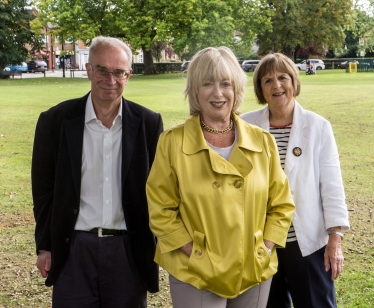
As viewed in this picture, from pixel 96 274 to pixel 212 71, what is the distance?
1.32 metres

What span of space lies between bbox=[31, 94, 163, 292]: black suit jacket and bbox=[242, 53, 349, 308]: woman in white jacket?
76 cm

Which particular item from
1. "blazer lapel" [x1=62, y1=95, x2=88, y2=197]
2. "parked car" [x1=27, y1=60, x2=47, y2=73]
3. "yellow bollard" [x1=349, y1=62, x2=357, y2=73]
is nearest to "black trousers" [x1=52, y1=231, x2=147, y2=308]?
"blazer lapel" [x1=62, y1=95, x2=88, y2=197]

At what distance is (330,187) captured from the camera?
11.2 ft

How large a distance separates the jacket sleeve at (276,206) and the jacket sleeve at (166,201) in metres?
0.43

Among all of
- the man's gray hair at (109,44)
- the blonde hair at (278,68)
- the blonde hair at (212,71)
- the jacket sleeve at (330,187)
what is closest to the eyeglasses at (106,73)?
the man's gray hair at (109,44)

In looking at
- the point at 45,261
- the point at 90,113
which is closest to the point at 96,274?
the point at 45,261

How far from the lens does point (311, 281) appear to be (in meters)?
3.46

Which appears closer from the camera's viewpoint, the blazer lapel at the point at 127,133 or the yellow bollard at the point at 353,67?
the blazer lapel at the point at 127,133

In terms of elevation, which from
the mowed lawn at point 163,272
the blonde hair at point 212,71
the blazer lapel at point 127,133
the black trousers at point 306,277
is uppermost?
the blonde hair at point 212,71

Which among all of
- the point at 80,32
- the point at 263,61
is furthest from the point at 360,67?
the point at 263,61

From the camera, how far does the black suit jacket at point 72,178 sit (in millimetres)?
3271

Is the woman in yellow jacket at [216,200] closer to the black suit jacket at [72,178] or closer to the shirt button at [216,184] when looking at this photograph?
the shirt button at [216,184]

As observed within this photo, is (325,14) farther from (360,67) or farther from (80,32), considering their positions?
(80,32)

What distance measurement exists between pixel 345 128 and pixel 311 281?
13.4 metres
